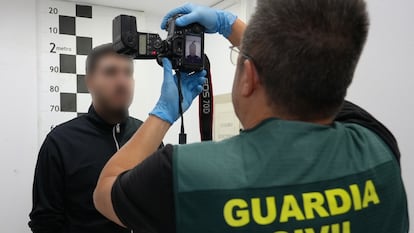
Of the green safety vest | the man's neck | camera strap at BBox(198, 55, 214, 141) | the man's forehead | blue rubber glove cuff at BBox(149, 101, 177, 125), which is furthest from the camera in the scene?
the man's forehead

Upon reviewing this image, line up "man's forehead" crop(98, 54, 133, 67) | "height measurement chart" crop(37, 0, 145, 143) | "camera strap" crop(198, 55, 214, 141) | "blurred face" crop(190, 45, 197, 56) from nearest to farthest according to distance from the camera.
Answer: "blurred face" crop(190, 45, 197, 56) < "camera strap" crop(198, 55, 214, 141) < "man's forehead" crop(98, 54, 133, 67) < "height measurement chart" crop(37, 0, 145, 143)

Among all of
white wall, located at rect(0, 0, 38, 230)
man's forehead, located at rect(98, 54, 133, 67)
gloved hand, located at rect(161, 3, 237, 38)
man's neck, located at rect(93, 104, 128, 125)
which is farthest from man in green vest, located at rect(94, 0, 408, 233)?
white wall, located at rect(0, 0, 38, 230)

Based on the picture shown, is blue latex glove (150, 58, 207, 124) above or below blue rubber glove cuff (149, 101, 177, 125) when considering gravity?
above

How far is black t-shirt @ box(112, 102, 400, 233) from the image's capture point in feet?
1.72

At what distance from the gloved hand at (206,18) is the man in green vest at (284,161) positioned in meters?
0.30

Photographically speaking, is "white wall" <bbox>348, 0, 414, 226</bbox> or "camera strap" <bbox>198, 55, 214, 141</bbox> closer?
"camera strap" <bbox>198, 55, 214, 141</bbox>

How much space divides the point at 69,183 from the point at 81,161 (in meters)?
0.09

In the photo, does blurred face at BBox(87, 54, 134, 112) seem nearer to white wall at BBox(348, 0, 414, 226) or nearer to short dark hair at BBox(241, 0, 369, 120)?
white wall at BBox(348, 0, 414, 226)

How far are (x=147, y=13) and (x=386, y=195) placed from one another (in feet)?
7.14

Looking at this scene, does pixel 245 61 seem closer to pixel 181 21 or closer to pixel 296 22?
pixel 296 22

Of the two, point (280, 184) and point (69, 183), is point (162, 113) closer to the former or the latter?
point (280, 184)

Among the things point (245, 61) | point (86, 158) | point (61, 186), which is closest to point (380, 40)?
point (245, 61)

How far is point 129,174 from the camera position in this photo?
565 mm

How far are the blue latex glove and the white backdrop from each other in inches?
28.7
